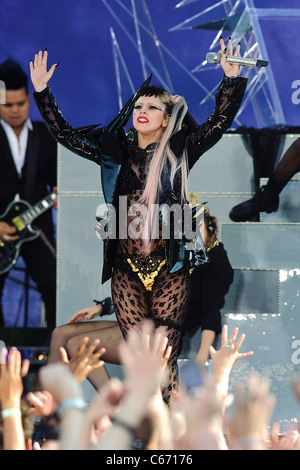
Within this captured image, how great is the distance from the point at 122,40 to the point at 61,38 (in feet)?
1.18

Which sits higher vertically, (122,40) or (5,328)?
(122,40)

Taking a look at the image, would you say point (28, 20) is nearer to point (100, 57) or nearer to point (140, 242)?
point (100, 57)

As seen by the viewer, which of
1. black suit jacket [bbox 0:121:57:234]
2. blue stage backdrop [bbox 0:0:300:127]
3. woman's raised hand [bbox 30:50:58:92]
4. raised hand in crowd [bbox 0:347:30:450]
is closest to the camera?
raised hand in crowd [bbox 0:347:30:450]

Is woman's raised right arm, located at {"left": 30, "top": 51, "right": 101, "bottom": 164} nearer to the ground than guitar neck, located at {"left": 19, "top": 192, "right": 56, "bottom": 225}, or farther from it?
farther from it

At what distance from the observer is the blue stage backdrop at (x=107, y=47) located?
3496mm

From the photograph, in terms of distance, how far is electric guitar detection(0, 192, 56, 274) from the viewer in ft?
11.7

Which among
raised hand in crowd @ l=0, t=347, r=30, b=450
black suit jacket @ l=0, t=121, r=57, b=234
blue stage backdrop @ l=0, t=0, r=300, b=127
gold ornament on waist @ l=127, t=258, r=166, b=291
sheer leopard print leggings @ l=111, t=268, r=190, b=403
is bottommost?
raised hand in crowd @ l=0, t=347, r=30, b=450

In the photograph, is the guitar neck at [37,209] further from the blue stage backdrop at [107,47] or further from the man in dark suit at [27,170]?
the blue stage backdrop at [107,47]

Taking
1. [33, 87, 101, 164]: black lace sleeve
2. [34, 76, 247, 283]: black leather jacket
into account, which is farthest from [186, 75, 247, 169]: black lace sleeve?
[33, 87, 101, 164]: black lace sleeve

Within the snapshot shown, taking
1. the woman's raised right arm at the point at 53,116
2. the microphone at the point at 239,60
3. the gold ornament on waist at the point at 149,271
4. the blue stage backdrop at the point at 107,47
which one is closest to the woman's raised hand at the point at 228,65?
the microphone at the point at 239,60

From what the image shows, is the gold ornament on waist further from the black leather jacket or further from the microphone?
the microphone

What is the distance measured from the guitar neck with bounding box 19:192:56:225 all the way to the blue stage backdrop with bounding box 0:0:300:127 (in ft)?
1.62

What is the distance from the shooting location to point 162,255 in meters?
2.44
